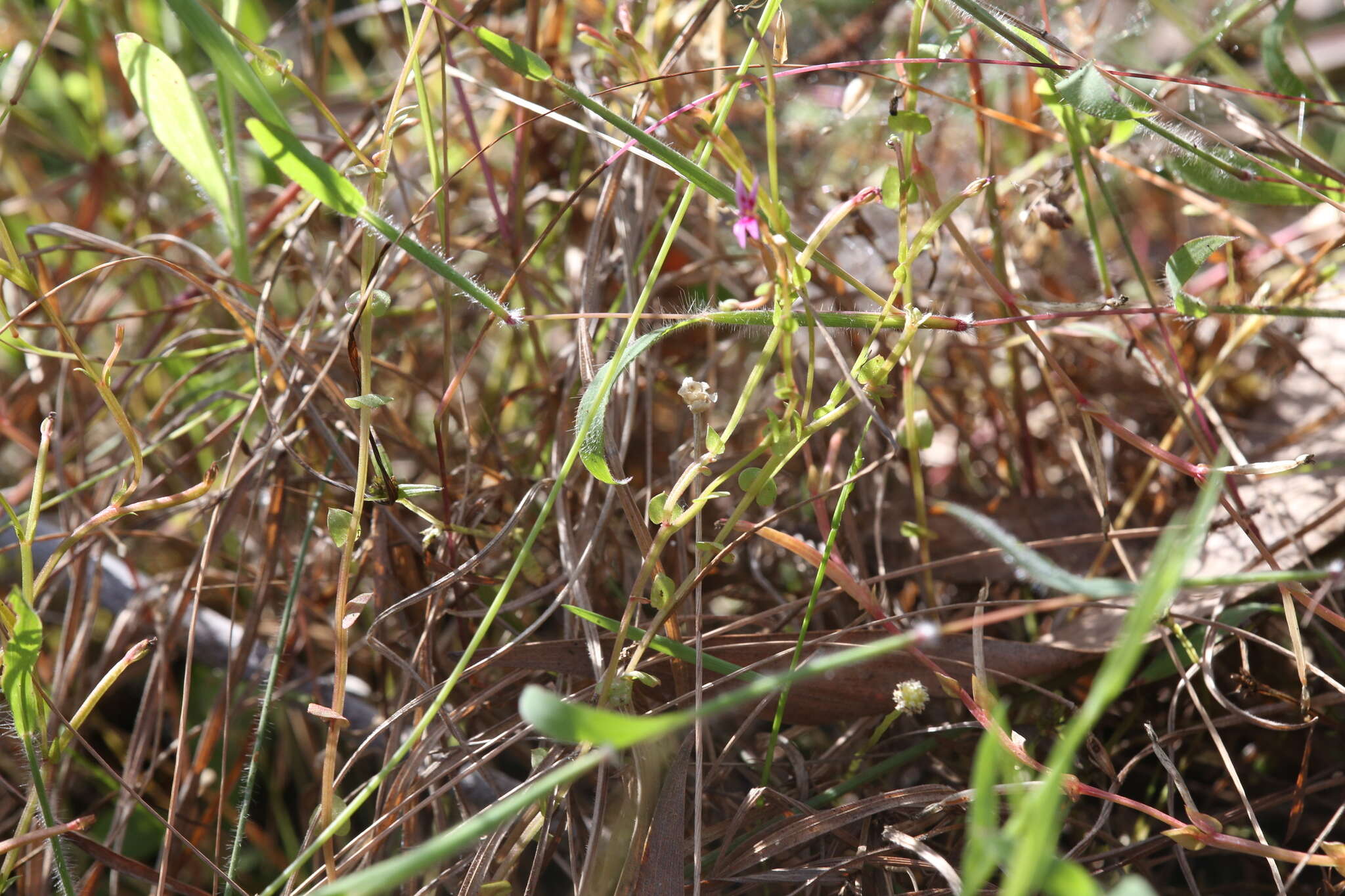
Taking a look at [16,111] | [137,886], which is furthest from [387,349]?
[16,111]

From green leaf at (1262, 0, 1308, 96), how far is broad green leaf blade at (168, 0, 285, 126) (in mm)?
679

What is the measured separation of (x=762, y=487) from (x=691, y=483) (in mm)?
74

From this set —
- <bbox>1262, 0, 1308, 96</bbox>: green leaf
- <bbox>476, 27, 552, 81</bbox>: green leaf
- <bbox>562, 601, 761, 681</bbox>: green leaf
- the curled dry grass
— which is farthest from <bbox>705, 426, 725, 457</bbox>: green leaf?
<bbox>1262, 0, 1308, 96</bbox>: green leaf

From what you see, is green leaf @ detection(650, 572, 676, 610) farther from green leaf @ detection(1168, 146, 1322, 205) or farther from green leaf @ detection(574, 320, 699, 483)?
green leaf @ detection(1168, 146, 1322, 205)

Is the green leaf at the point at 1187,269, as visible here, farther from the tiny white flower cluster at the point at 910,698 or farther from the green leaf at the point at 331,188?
the green leaf at the point at 331,188

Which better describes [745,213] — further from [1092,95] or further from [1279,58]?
[1279,58]

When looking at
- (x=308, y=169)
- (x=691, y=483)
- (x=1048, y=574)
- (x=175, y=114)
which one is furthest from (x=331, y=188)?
(x=1048, y=574)

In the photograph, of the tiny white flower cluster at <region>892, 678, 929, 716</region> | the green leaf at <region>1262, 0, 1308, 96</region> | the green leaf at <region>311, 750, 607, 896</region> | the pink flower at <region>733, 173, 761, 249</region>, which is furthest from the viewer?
the green leaf at <region>1262, 0, 1308, 96</region>

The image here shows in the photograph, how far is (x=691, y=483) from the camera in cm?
58

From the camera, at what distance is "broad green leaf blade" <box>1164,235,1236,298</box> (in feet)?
1.76

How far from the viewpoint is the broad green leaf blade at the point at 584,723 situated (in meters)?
0.29

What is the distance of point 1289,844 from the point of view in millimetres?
641

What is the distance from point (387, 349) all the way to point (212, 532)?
25 cm

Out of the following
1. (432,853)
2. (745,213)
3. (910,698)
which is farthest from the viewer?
(910,698)
